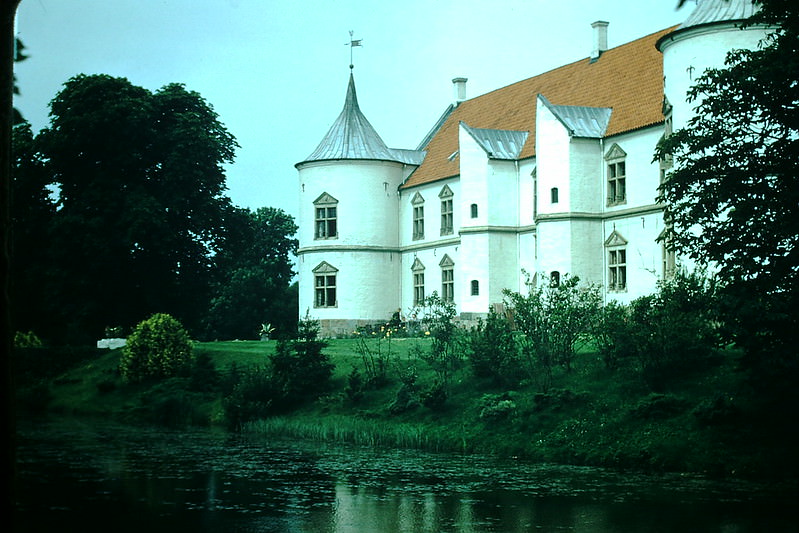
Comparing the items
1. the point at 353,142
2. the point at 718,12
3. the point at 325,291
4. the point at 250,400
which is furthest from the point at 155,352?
the point at 718,12

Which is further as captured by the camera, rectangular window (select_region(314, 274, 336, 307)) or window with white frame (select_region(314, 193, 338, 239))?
window with white frame (select_region(314, 193, 338, 239))

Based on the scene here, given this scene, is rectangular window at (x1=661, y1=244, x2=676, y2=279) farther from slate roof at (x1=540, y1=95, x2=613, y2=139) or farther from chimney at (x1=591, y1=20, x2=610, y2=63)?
chimney at (x1=591, y1=20, x2=610, y2=63)

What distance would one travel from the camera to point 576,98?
42.4 meters

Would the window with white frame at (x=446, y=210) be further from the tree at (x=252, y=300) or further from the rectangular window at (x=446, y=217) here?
the tree at (x=252, y=300)

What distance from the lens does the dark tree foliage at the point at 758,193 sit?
1852 cm

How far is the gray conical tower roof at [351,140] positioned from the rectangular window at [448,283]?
22.0 ft

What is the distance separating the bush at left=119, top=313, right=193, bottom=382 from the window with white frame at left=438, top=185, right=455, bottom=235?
15592mm

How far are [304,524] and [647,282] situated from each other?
23.9 metres

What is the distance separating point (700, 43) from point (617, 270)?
900 centimetres

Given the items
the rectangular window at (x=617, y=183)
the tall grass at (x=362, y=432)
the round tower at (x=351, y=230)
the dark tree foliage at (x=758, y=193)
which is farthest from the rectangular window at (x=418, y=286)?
the dark tree foliage at (x=758, y=193)

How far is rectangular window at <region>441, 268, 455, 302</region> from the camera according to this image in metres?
46.9

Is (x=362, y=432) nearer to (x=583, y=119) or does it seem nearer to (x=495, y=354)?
(x=495, y=354)

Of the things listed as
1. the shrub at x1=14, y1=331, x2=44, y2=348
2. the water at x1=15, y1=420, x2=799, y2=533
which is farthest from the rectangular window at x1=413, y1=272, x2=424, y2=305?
the water at x1=15, y1=420, x2=799, y2=533

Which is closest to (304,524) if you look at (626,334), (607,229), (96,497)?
(96,497)
